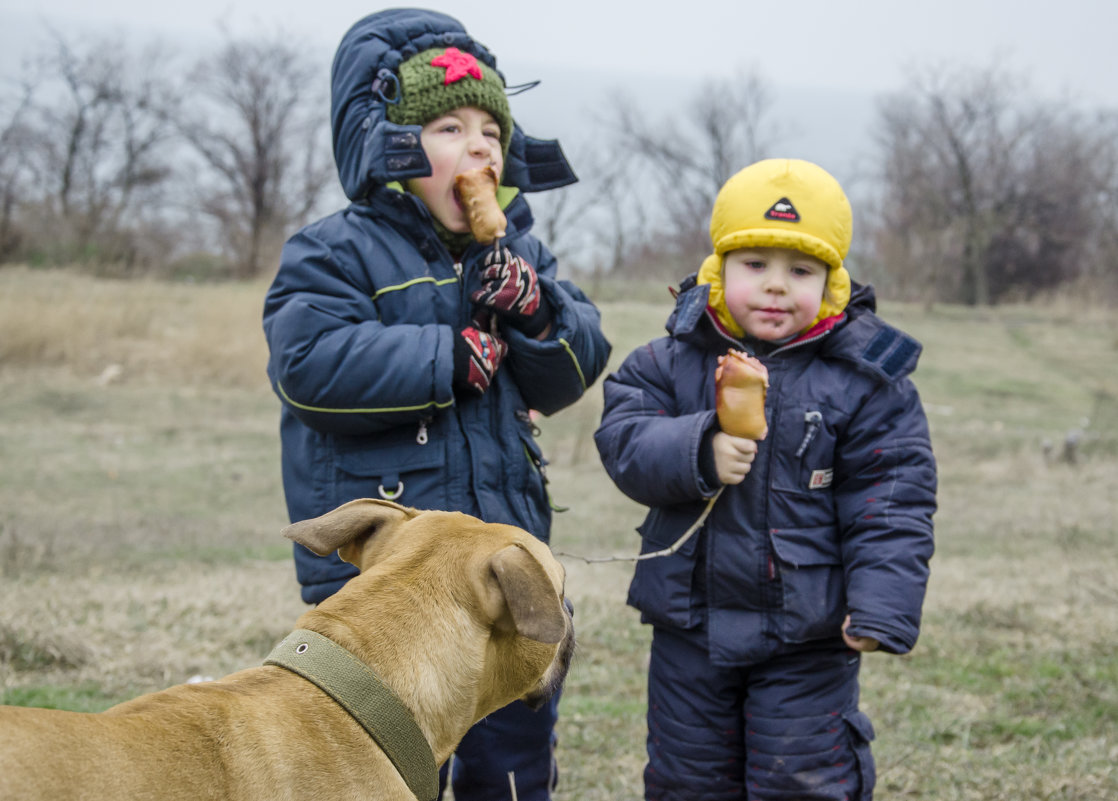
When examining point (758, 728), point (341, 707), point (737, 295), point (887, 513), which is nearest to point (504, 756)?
point (758, 728)

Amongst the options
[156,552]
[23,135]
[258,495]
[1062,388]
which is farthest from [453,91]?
[23,135]

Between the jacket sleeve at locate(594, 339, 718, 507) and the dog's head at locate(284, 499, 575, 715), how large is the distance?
634 mm

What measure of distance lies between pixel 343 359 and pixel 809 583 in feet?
4.93

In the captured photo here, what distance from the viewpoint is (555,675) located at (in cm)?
257

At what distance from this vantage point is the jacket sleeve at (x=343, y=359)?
2877 mm

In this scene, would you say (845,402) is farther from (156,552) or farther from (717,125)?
(717,125)

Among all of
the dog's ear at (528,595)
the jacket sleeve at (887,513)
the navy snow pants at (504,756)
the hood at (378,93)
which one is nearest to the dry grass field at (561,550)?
the navy snow pants at (504,756)

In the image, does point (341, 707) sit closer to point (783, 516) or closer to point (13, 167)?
point (783, 516)

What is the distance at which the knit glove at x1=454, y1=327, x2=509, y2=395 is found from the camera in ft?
9.80

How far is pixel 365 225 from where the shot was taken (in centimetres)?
313

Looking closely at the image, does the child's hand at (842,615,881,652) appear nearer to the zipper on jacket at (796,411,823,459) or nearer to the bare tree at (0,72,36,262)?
the zipper on jacket at (796,411,823,459)

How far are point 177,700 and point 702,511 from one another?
64.6 inches

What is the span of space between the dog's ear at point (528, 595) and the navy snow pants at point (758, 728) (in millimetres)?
1058

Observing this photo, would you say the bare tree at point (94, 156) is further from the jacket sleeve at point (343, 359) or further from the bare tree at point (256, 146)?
the jacket sleeve at point (343, 359)
